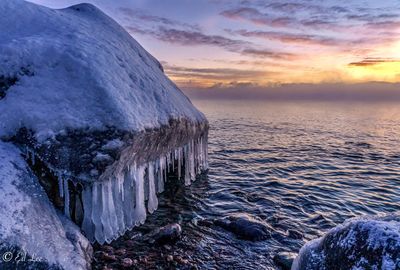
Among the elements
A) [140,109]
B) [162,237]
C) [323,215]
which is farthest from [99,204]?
[323,215]

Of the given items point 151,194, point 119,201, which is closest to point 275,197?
point 151,194

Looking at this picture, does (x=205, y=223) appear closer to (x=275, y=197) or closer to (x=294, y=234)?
(x=294, y=234)

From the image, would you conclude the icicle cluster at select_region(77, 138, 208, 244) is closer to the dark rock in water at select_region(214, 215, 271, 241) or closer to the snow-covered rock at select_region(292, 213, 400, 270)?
the dark rock in water at select_region(214, 215, 271, 241)

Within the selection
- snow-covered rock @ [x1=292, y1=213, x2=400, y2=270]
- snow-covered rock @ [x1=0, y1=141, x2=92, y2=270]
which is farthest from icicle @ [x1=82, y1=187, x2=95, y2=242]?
snow-covered rock @ [x1=292, y1=213, x2=400, y2=270]

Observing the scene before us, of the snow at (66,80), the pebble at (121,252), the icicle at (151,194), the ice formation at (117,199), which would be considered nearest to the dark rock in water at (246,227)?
the icicle at (151,194)

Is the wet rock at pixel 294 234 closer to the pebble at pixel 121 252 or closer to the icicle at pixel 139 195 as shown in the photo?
the icicle at pixel 139 195

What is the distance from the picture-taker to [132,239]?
31.5 ft

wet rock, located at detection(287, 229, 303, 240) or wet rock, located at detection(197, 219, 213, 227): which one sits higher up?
wet rock, located at detection(197, 219, 213, 227)

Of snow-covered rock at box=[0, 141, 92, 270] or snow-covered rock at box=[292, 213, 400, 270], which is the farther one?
snow-covered rock at box=[0, 141, 92, 270]

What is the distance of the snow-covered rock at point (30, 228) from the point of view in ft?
20.0

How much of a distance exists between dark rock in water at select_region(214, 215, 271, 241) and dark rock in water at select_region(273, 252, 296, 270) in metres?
1.24

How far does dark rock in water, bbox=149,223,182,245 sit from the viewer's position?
9711 mm

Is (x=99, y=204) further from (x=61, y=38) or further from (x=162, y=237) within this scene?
(x=61, y=38)

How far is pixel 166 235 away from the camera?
990 centimetres
